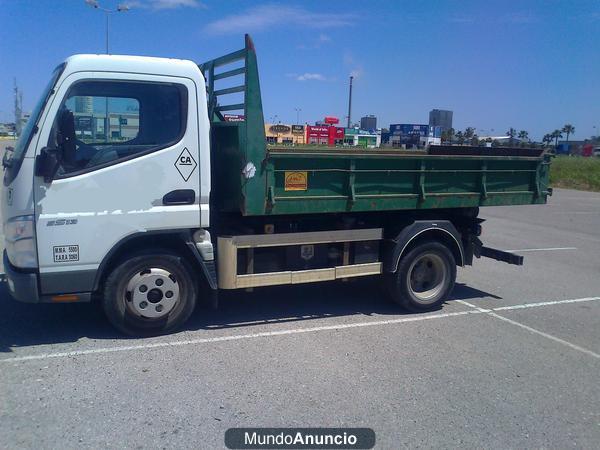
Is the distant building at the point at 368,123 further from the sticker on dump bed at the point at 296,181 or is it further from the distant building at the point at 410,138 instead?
the sticker on dump bed at the point at 296,181

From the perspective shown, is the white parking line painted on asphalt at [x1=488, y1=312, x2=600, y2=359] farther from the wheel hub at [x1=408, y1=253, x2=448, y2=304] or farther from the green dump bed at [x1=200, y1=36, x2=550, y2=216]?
the green dump bed at [x1=200, y1=36, x2=550, y2=216]

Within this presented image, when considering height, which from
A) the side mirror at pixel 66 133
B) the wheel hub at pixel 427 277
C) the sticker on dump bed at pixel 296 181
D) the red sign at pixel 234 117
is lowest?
the wheel hub at pixel 427 277

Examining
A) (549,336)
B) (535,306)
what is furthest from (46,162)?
(535,306)

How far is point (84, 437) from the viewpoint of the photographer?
3688mm

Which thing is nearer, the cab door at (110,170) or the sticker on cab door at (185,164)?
the cab door at (110,170)

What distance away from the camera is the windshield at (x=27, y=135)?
495 cm

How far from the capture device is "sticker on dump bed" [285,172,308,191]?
19.0 ft

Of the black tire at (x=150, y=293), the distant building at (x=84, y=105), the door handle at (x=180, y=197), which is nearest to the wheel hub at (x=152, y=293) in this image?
the black tire at (x=150, y=293)

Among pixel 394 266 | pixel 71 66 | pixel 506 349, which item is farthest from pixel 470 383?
pixel 71 66

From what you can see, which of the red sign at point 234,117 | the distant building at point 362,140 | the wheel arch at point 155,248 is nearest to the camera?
the wheel arch at point 155,248

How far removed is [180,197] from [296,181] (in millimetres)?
1228

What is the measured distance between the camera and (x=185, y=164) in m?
5.41

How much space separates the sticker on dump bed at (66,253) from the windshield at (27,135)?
758 mm

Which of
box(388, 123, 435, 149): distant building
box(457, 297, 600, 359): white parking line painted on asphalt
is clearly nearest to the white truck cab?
box(457, 297, 600, 359): white parking line painted on asphalt
